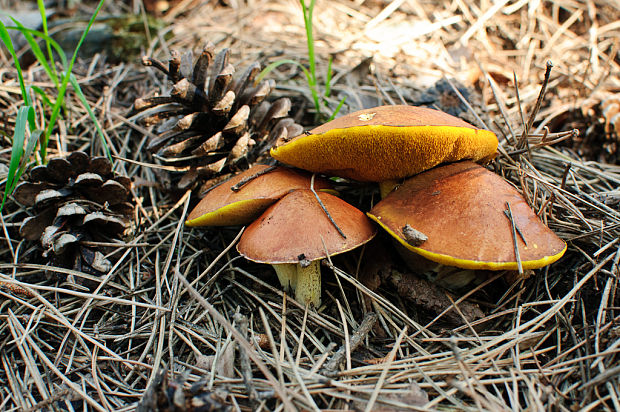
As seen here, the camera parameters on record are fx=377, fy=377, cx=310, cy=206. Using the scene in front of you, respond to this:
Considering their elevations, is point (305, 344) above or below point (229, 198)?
below

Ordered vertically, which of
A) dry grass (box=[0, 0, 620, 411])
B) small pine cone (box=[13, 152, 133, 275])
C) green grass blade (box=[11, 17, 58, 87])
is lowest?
dry grass (box=[0, 0, 620, 411])

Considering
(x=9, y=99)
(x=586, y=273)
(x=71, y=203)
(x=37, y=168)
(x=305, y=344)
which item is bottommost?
(x=305, y=344)

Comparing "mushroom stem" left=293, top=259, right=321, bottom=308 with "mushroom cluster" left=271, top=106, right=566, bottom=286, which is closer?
"mushroom cluster" left=271, top=106, right=566, bottom=286

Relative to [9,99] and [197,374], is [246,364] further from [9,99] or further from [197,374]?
[9,99]

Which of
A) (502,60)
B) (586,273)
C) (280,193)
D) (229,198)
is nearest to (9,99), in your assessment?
(229,198)

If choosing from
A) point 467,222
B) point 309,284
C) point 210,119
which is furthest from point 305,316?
point 210,119

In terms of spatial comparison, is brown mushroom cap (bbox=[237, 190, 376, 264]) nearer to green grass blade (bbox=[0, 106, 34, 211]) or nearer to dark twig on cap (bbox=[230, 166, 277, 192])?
dark twig on cap (bbox=[230, 166, 277, 192])

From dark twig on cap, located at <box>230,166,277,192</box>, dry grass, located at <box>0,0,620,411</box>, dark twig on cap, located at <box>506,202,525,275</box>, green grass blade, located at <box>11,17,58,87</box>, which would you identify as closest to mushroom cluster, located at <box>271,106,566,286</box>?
dark twig on cap, located at <box>506,202,525,275</box>

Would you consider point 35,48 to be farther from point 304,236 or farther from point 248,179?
point 304,236
